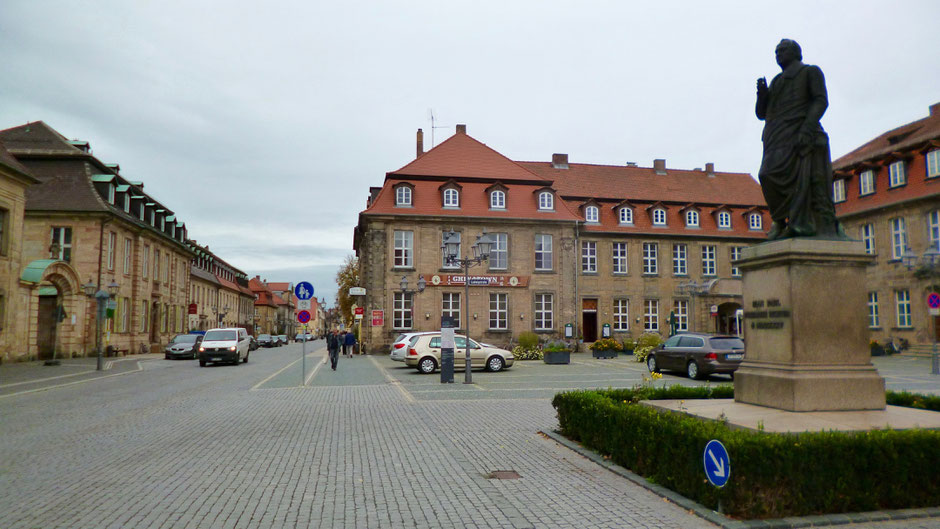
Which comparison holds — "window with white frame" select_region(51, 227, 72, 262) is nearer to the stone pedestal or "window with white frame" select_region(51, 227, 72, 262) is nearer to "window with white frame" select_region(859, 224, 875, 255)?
the stone pedestal

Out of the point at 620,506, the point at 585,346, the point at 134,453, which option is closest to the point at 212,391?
the point at 134,453

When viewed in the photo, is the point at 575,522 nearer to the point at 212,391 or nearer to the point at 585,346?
the point at 212,391

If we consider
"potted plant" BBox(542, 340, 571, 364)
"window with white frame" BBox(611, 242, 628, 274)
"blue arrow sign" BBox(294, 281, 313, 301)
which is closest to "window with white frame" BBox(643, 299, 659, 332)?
"window with white frame" BBox(611, 242, 628, 274)

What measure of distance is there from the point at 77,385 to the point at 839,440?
2114 cm

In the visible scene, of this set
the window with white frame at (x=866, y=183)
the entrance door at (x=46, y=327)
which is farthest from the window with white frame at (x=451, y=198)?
the window with white frame at (x=866, y=183)

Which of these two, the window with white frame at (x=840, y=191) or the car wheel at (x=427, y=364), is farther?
the window with white frame at (x=840, y=191)

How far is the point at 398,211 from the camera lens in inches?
1601

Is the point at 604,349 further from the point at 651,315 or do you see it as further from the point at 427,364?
the point at 427,364

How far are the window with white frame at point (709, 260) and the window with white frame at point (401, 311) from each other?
21797 millimetres

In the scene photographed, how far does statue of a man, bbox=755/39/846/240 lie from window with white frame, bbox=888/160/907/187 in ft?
105

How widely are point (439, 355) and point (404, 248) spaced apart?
17.9 m

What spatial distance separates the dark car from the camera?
65.1ft

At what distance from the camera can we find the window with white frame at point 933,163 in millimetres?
31875

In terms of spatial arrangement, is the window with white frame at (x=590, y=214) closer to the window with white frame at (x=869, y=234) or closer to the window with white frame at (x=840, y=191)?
the window with white frame at (x=840, y=191)
